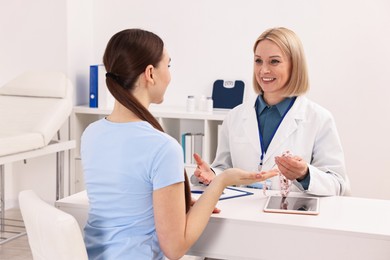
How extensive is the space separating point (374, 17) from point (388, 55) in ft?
0.88

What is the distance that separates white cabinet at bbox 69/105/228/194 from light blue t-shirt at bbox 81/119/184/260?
226 centimetres

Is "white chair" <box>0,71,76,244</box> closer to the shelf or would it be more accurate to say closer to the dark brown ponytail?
the shelf

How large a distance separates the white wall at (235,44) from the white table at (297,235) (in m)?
→ 2.15

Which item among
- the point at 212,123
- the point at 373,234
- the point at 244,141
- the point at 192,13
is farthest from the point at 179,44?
the point at 373,234

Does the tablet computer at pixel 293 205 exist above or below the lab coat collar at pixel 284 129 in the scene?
below

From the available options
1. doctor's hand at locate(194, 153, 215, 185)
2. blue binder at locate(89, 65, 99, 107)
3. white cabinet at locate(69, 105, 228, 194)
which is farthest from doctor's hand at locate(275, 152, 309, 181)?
blue binder at locate(89, 65, 99, 107)

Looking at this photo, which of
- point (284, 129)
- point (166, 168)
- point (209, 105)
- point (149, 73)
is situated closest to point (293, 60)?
point (284, 129)

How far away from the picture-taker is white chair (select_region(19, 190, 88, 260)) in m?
1.45

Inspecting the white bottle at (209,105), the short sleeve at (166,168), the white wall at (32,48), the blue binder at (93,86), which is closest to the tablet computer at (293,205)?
the short sleeve at (166,168)

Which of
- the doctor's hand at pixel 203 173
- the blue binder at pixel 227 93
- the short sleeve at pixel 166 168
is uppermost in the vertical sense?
the blue binder at pixel 227 93

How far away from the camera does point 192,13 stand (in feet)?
13.8

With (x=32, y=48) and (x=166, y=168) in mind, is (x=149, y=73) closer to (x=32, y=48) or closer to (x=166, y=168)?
(x=166, y=168)

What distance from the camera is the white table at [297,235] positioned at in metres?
1.61

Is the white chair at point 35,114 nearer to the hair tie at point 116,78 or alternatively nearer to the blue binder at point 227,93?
the blue binder at point 227,93
